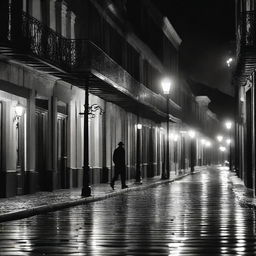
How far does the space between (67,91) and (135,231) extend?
17801 mm

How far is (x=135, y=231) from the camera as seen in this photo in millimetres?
13617

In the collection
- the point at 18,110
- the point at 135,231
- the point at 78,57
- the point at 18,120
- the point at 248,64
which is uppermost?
the point at 78,57

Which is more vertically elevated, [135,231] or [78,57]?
[78,57]

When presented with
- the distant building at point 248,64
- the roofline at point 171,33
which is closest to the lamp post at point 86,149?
the distant building at point 248,64

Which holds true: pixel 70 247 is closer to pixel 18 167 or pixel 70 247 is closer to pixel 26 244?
pixel 26 244

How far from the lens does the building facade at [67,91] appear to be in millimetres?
23906

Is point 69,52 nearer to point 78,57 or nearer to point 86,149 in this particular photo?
point 78,57

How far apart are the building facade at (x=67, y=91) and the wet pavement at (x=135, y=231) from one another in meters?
4.99

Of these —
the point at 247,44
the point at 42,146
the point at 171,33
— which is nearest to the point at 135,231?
the point at 247,44

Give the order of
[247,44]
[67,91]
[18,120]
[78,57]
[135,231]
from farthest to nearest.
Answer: [67,91]
[78,57]
[18,120]
[247,44]
[135,231]

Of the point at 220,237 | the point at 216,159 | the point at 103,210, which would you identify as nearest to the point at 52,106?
the point at 103,210

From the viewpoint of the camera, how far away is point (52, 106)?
29000 mm

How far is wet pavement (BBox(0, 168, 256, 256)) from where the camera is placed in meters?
10.9

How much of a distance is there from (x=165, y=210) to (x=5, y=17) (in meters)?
6.60
